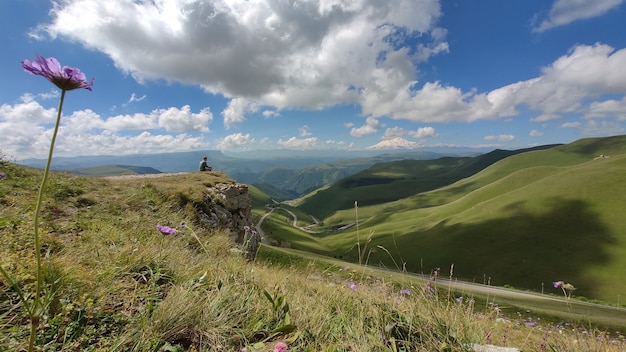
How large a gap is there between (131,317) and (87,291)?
73 centimetres

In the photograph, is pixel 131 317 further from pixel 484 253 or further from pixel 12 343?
pixel 484 253

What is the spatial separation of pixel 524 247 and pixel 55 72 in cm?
9891

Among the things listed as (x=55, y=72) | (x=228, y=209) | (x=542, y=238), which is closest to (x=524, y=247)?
(x=542, y=238)

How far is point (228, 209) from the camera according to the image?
922 inches

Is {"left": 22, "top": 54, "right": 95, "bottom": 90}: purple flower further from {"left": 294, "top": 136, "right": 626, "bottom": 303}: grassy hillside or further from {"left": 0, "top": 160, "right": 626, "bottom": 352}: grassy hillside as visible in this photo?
{"left": 294, "top": 136, "right": 626, "bottom": 303}: grassy hillside

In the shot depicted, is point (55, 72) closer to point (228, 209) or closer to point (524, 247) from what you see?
point (228, 209)

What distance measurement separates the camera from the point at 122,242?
18.0ft

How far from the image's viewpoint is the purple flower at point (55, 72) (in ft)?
6.23

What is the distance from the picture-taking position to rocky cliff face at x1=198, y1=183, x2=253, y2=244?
18841mm

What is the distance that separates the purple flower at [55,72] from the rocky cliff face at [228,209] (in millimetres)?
15799

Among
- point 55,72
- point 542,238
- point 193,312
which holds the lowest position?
point 542,238

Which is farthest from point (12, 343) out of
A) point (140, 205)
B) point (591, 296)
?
point (591, 296)

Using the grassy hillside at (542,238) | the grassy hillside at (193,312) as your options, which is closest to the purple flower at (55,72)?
the grassy hillside at (193,312)

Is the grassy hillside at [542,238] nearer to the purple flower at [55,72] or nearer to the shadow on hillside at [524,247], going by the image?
the shadow on hillside at [524,247]
